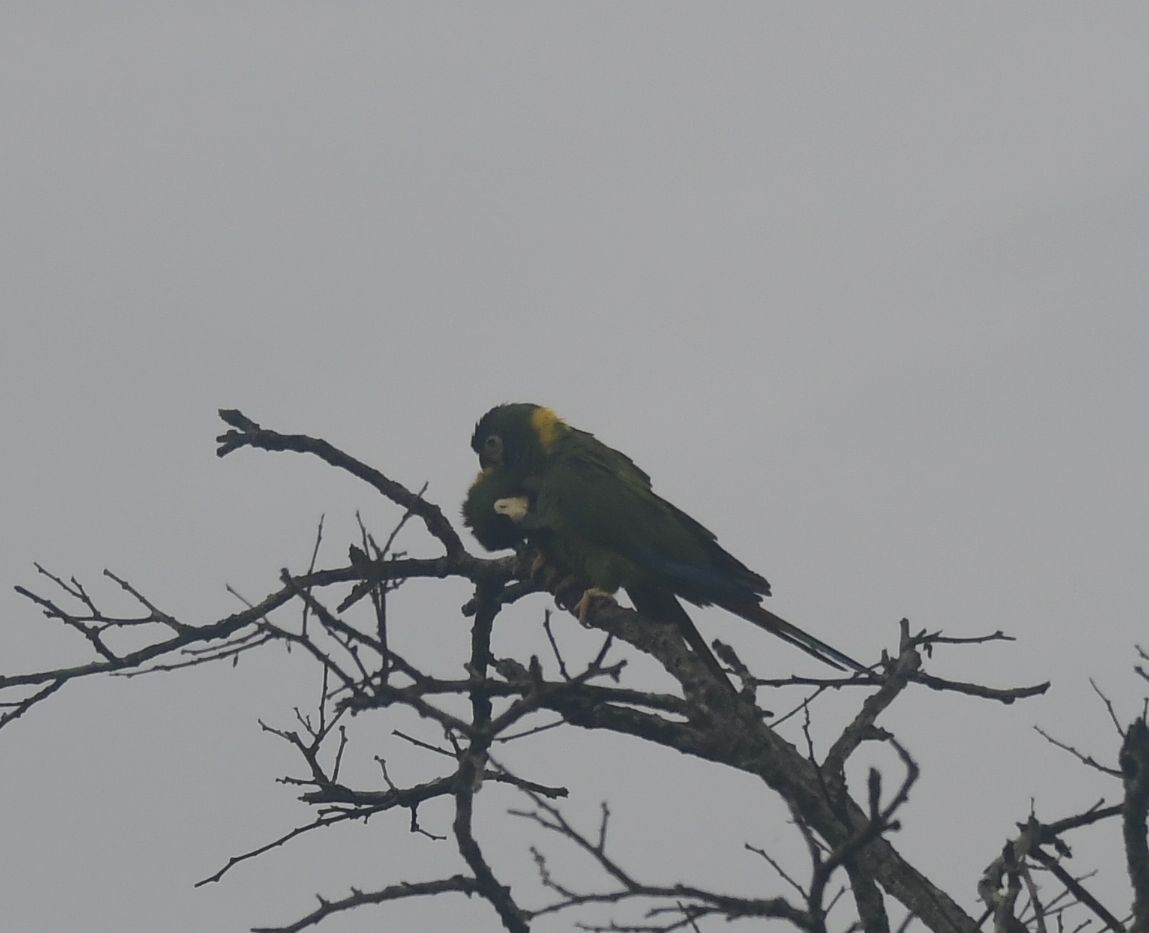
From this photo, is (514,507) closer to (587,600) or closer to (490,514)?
(490,514)

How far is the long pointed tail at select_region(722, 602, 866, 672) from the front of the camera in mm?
6086

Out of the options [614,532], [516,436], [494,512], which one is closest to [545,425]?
[516,436]

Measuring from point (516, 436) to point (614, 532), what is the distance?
128 cm

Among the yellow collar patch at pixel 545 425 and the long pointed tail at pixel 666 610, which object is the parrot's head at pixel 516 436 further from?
the long pointed tail at pixel 666 610

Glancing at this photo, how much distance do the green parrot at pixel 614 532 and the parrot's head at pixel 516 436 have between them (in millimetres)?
45

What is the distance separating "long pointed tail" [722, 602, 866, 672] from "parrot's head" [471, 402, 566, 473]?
166cm

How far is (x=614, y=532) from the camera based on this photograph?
23.9 feet

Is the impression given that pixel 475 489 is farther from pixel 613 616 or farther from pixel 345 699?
pixel 345 699

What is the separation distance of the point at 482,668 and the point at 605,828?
2.47 metres

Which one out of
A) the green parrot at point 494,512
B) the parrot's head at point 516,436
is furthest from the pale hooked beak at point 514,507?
the parrot's head at point 516,436

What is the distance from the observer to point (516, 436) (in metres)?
8.35

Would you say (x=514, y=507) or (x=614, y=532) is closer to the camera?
(x=614, y=532)

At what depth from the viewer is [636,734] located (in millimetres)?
5090

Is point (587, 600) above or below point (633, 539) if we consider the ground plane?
below
